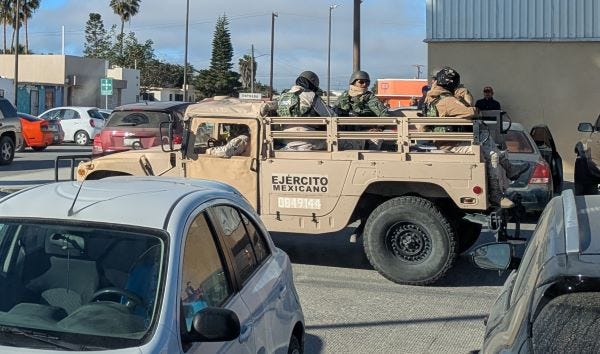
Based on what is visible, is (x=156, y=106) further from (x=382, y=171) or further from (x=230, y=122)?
(x=382, y=171)

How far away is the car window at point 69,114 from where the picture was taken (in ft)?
102

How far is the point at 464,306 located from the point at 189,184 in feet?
13.2

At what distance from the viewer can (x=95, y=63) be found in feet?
182

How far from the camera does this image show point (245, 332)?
3643mm

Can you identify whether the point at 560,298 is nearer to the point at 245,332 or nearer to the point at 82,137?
the point at 245,332

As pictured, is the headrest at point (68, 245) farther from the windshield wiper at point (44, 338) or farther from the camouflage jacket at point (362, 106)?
the camouflage jacket at point (362, 106)

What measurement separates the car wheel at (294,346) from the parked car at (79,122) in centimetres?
2693

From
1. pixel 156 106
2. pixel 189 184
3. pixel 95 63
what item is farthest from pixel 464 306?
pixel 95 63

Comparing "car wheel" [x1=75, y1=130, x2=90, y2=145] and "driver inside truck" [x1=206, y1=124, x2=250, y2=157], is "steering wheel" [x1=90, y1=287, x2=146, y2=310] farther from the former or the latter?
"car wheel" [x1=75, y1=130, x2=90, y2=145]

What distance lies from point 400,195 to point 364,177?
0.50 meters

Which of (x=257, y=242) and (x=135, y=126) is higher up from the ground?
(x=135, y=126)

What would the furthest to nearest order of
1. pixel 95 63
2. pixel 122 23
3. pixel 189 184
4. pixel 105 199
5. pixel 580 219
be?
1. pixel 122 23
2. pixel 95 63
3. pixel 189 184
4. pixel 105 199
5. pixel 580 219

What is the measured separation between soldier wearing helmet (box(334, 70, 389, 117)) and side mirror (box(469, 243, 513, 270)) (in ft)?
15.8

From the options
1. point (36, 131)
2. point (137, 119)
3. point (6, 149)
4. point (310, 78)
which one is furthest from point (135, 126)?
point (36, 131)
